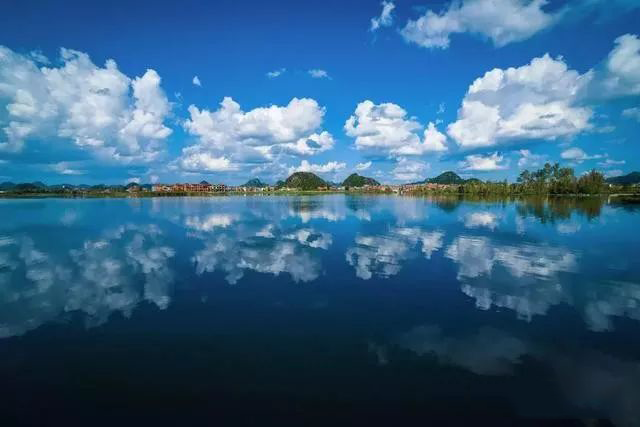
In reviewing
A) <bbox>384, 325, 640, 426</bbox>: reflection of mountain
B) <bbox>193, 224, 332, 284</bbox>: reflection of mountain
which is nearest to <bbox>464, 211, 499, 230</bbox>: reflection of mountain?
<bbox>193, 224, 332, 284</bbox>: reflection of mountain

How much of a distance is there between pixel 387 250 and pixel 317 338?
681 inches

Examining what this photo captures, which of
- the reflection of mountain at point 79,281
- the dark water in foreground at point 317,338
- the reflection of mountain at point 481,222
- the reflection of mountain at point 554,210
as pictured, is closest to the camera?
the dark water in foreground at point 317,338

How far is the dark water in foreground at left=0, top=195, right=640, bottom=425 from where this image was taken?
28.3 ft

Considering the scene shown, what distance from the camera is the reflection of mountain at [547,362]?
873 centimetres

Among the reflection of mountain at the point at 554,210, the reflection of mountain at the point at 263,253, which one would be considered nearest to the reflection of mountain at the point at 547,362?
the reflection of mountain at the point at 263,253

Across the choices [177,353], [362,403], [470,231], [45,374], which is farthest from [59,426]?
[470,231]

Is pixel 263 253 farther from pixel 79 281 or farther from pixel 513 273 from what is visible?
pixel 513 273

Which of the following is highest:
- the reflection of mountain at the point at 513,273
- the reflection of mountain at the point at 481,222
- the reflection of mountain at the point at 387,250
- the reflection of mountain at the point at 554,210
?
the reflection of mountain at the point at 387,250

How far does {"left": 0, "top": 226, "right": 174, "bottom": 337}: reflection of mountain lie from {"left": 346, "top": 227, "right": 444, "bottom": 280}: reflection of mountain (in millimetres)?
11925

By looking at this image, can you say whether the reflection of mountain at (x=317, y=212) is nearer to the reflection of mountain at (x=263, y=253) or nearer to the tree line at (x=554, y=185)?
the reflection of mountain at (x=263, y=253)

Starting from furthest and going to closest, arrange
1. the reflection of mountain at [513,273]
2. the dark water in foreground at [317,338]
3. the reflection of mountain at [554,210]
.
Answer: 1. the reflection of mountain at [554,210]
2. the reflection of mountain at [513,273]
3. the dark water in foreground at [317,338]

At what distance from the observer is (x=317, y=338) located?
1220 centimetres

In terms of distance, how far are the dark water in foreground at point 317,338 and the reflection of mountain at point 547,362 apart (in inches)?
2.3

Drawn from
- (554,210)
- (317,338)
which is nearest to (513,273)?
(317,338)
